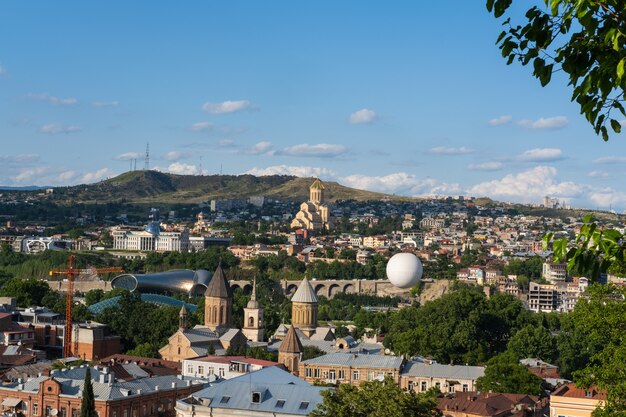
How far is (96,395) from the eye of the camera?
34.7m

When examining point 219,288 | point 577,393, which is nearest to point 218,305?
point 219,288

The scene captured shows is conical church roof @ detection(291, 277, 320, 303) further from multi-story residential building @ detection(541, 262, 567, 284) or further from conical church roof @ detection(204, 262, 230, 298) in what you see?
multi-story residential building @ detection(541, 262, 567, 284)

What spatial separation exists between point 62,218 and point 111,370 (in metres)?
155

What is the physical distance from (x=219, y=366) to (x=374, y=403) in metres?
20.7

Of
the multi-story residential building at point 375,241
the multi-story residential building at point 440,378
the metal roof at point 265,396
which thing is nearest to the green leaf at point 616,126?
the metal roof at point 265,396

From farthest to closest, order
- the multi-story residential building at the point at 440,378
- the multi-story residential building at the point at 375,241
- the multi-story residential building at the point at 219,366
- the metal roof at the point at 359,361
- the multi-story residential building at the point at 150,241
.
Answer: the multi-story residential building at the point at 375,241 → the multi-story residential building at the point at 150,241 → the metal roof at the point at 359,361 → the multi-story residential building at the point at 440,378 → the multi-story residential building at the point at 219,366

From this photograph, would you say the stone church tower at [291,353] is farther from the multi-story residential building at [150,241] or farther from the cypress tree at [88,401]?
the multi-story residential building at [150,241]

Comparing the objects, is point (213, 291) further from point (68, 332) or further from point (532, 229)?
point (532, 229)

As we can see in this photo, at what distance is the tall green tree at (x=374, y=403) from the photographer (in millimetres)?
25438

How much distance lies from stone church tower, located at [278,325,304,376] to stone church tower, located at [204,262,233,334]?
11.3 meters

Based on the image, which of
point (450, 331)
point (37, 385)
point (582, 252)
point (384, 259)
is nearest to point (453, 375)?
point (450, 331)

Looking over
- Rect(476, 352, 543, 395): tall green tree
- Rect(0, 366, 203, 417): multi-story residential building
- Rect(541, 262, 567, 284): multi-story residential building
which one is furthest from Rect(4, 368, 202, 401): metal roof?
Rect(541, 262, 567, 284): multi-story residential building

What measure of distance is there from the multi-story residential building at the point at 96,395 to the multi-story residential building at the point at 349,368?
9984 millimetres

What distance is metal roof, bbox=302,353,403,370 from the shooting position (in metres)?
46.2
